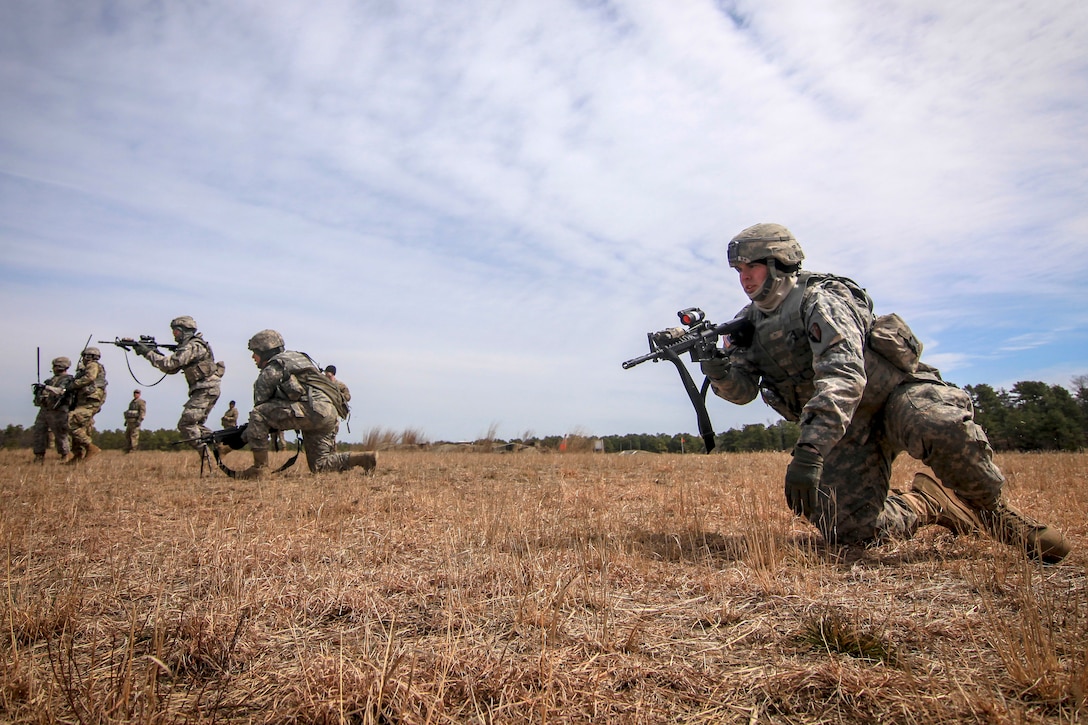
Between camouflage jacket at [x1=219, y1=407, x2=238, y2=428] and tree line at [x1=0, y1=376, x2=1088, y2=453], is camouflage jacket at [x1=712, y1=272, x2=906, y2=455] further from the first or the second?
camouflage jacket at [x1=219, y1=407, x2=238, y2=428]

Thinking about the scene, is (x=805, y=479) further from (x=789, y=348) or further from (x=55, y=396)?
(x=55, y=396)

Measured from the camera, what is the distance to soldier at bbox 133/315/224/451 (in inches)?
405

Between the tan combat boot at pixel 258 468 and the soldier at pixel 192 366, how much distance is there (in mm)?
1723

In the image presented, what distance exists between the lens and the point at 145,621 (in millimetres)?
2373

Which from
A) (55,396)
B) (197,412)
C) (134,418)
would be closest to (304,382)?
(197,412)

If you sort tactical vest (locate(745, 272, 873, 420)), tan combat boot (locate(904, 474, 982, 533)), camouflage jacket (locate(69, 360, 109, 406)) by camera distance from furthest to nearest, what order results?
camouflage jacket (locate(69, 360, 109, 406)) < tactical vest (locate(745, 272, 873, 420)) < tan combat boot (locate(904, 474, 982, 533))

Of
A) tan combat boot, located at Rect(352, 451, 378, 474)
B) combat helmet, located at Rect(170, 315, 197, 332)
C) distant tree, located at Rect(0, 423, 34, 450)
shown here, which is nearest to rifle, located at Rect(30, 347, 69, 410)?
combat helmet, located at Rect(170, 315, 197, 332)

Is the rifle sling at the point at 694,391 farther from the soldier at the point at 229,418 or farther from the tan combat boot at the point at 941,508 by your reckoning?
the soldier at the point at 229,418

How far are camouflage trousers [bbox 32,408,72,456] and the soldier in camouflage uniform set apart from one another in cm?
1243

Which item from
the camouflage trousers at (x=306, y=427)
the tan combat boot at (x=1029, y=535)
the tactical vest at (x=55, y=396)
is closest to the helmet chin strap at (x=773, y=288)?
the tan combat boot at (x=1029, y=535)

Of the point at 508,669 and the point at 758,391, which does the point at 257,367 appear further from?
the point at 508,669

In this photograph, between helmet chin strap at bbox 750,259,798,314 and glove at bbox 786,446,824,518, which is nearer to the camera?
glove at bbox 786,446,824,518

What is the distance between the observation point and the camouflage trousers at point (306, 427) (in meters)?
8.80

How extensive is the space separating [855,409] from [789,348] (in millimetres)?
570
